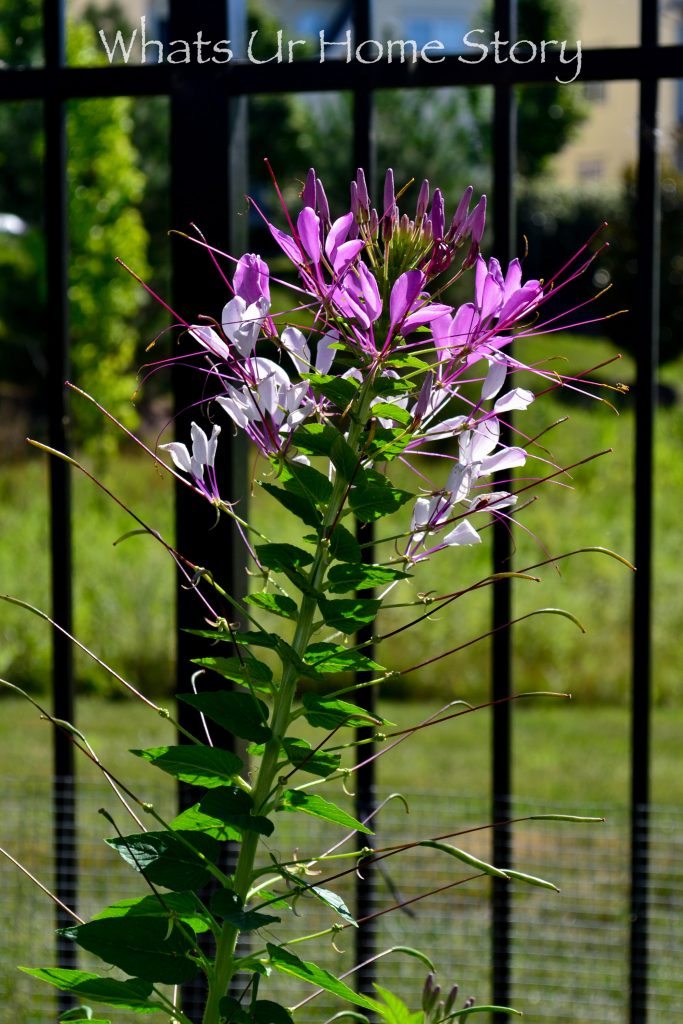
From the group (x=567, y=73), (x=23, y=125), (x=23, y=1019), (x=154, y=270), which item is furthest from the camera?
(x=154, y=270)

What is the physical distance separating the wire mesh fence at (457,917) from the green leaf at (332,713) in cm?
A: 51

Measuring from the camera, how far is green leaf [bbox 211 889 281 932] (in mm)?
759

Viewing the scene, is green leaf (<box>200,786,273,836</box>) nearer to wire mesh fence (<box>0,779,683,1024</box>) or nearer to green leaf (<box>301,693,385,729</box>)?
green leaf (<box>301,693,385,729</box>)

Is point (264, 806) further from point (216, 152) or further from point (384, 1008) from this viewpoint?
point (216, 152)

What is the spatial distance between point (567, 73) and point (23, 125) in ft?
35.9

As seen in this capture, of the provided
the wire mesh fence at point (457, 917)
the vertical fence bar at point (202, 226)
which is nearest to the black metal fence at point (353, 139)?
the vertical fence bar at point (202, 226)

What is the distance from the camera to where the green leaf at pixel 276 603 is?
809mm

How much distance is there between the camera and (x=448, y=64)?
4.86ft

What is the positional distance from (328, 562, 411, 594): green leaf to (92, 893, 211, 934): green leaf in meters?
0.23

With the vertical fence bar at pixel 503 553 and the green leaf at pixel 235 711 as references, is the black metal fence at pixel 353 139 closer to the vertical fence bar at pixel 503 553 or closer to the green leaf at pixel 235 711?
the vertical fence bar at pixel 503 553

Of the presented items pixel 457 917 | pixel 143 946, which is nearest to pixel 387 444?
pixel 143 946

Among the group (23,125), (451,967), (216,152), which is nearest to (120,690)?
(451,967)

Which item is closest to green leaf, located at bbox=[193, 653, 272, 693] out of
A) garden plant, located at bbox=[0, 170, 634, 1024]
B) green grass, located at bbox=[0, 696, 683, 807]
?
garden plant, located at bbox=[0, 170, 634, 1024]

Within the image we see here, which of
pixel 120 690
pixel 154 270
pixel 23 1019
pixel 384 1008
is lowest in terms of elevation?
pixel 23 1019
